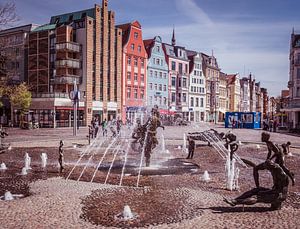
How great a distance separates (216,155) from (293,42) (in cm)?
5796

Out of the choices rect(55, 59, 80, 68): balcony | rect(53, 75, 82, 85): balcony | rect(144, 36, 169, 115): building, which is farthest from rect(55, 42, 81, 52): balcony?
rect(144, 36, 169, 115): building

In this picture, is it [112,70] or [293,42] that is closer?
[112,70]

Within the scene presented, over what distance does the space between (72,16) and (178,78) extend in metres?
27.2

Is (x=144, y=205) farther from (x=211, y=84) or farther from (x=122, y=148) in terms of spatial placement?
(x=211, y=84)

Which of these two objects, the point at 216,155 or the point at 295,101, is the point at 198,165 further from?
the point at 295,101

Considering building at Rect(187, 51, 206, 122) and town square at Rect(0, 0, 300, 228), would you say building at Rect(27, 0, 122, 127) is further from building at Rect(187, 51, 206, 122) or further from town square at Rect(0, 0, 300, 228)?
building at Rect(187, 51, 206, 122)

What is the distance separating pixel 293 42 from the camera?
230 ft

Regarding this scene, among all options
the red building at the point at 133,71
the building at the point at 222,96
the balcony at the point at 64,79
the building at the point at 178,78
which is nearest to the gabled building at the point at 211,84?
the building at the point at 222,96

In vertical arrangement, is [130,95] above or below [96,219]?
above

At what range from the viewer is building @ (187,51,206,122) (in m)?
81.7

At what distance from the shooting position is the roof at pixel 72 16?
190ft

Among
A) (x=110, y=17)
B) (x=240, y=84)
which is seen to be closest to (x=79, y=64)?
(x=110, y=17)

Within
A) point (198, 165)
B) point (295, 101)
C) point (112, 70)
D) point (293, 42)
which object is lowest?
point (198, 165)

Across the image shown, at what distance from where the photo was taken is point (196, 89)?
83250 millimetres
